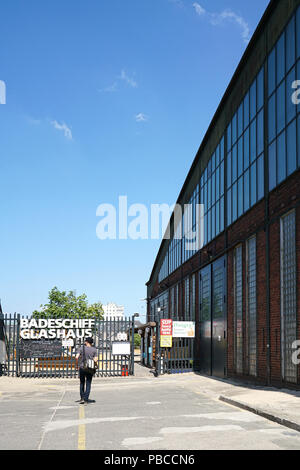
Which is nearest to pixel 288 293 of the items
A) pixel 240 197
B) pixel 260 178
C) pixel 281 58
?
pixel 260 178

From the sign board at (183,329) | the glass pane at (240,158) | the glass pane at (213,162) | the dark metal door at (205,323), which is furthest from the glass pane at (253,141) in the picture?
the sign board at (183,329)

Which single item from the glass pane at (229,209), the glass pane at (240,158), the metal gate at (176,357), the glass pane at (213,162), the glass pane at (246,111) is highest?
the glass pane at (246,111)

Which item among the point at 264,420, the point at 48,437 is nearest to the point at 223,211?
the point at 264,420

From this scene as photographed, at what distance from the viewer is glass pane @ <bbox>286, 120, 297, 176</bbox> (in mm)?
17203

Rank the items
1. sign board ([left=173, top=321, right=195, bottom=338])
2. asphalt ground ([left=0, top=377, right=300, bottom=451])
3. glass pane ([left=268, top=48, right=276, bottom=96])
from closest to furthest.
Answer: asphalt ground ([left=0, top=377, right=300, bottom=451])
glass pane ([left=268, top=48, right=276, bottom=96])
sign board ([left=173, top=321, right=195, bottom=338])

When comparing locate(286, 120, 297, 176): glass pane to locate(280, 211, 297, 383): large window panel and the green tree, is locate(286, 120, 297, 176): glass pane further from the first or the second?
the green tree

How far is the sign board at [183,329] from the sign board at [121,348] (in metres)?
3.17

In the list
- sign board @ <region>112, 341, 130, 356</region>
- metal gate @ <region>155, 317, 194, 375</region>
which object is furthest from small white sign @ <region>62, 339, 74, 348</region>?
metal gate @ <region>155, 317, 194, 375</region>

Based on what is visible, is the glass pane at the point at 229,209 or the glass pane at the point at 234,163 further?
the glass pane at the point at 229,209

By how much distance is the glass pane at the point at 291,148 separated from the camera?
56.4 feet

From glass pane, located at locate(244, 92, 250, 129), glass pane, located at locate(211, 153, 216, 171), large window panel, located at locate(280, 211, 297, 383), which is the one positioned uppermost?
glass pane, located at locate(244, 92, 250, 129)

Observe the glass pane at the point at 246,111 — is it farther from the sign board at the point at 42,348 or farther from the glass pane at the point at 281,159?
the sign board at the point at 42,348

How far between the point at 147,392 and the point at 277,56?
12.4m

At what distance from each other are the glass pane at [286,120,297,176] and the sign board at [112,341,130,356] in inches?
528
